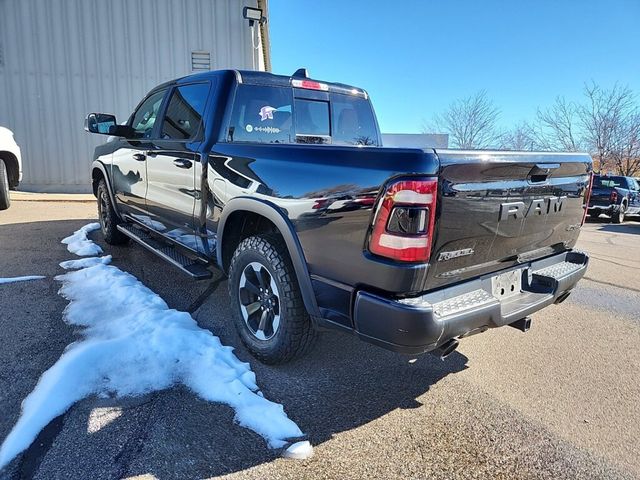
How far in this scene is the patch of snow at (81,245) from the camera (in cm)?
555

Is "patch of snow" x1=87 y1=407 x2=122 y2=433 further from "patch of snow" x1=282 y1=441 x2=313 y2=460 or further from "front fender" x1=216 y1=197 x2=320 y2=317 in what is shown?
"front fender" x1=216 y1=197 x2=320 y2=317

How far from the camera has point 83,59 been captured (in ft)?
41.4

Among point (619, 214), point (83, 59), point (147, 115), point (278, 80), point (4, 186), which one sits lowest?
point (619, 214)

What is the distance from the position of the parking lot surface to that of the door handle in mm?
1253

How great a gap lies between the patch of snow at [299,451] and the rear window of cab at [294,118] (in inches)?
86.0

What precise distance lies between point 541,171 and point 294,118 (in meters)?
2.00

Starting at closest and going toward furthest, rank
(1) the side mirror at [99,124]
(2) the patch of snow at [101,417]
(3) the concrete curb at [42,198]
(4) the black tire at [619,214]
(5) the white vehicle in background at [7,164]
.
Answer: (2) the patch of snow at [101,417]
(1) the side mirror at [99,124]
(5) the white vehicle in background at [7,164]
(3) the concrete curb at [42,198]
(4) the black tire at [619,214]

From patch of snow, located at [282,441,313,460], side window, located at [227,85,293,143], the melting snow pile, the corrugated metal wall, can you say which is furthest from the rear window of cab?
the corrugated metal wall

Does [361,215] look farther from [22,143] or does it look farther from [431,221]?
[22,143]

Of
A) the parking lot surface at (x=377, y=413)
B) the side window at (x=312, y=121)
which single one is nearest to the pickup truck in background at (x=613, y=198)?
the parking lot surface at (x=377, y=413)

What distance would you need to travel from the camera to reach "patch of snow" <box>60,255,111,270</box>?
4.94m

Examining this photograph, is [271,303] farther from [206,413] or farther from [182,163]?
[182,163]

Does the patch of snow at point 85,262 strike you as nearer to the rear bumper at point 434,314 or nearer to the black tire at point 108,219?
the black tire at point 108,219

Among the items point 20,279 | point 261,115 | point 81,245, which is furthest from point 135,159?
point 81,245
